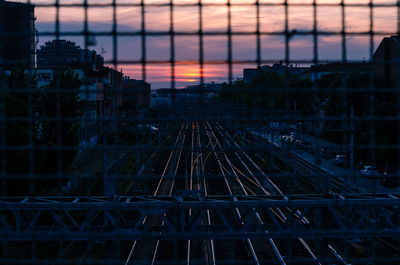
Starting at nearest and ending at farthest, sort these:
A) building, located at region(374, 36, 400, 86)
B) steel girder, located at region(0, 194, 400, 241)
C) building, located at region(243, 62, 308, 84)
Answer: steel girder, located at region(0, 194, 400, 241) < building, located at region(243, 62, 308, 84) < building, located at region(374, 36, 400, 86)

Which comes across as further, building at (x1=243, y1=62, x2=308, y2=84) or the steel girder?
building at (x1=243, y1=62, x2=308, y2=84)

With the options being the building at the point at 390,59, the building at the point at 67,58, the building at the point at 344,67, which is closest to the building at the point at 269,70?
the building at the point at 344,67

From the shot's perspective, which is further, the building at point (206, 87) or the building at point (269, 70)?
the building at point (269, 70)

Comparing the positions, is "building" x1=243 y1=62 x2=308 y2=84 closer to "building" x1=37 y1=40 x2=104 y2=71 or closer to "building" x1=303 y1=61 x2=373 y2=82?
"building" x1=303 y1=61 x2=373 y2=82

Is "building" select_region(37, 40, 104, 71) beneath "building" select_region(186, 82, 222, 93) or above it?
above

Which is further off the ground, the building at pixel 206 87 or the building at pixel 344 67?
the building at pixel 344 67

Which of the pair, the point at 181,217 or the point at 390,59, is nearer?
the point at 390,59

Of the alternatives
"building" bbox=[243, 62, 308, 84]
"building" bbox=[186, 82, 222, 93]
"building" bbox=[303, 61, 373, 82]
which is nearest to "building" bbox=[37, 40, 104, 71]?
"building" bbox=[186, 82, 222, 93]

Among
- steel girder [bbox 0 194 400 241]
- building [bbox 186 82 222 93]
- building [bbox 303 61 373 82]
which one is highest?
building [bbox 303 61 373 82]

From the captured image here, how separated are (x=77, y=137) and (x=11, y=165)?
6.86ft

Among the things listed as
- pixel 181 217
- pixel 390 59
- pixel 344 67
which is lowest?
pixel 181 217

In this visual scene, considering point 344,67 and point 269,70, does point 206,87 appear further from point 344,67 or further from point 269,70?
point 344,67

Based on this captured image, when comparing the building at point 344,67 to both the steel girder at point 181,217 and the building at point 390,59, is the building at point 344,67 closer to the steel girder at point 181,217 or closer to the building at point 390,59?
the building at point 390,59

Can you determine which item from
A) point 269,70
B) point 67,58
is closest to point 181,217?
point 269,70
